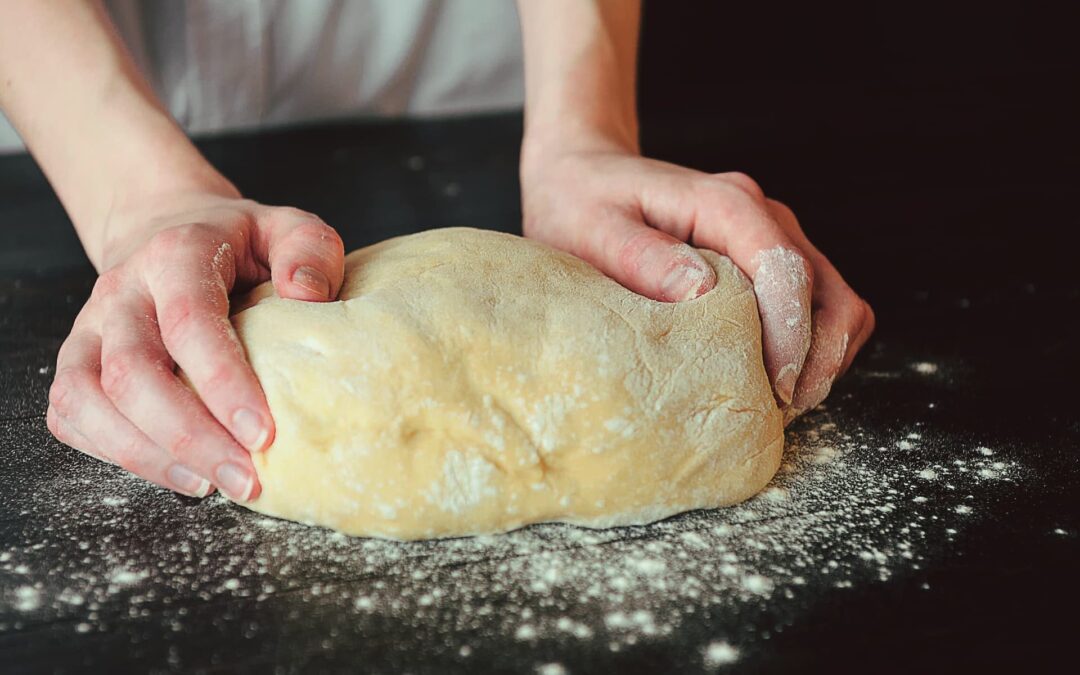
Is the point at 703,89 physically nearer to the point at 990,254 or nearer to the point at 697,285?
the point at 990,254

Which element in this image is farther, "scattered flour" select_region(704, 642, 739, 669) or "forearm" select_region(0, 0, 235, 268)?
"forearm" select_region(0, 0, 235, 268)

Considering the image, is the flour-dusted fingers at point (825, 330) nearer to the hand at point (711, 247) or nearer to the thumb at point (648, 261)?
the hand at point (711, 247)

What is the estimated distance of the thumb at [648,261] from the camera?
1.23 meters

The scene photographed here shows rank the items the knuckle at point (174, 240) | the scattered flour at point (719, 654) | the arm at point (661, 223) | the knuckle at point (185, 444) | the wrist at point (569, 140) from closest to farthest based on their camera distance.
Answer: the scattered flour at point (719, 654) → the knuckle at point (185, 444) → the knuckle at point (174, 240) → the arm at point (661, 223) → the wrist at point (569, 140)

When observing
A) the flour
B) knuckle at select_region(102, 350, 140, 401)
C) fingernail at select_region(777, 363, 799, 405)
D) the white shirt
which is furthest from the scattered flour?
the white shirt

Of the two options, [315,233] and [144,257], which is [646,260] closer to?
[315,233]

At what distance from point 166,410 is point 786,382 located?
0.68m

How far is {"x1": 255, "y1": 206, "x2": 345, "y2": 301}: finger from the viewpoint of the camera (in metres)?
1.12

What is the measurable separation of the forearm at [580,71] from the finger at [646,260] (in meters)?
0.30

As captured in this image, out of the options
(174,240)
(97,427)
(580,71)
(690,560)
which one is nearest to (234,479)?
(97,427)

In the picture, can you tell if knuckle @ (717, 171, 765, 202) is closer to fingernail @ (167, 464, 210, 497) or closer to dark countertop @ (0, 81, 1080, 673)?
dark countertop @ (0, 81, 1080, 673)

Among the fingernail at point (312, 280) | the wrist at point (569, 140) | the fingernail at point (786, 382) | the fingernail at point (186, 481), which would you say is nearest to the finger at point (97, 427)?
the fingernail at point (186, 481)

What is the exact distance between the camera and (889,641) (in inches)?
36.4

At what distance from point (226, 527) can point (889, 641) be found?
65 centimetres
